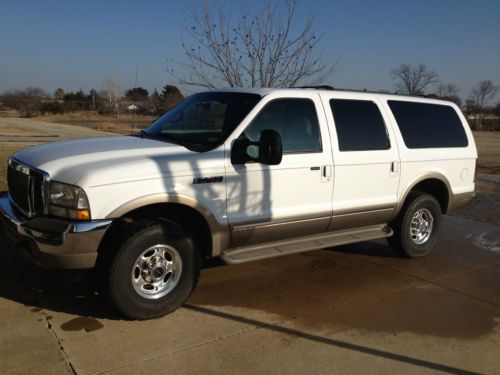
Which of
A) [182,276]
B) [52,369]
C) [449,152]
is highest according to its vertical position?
[449,152]

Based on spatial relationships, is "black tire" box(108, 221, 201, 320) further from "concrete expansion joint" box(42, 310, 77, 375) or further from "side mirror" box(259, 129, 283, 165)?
"side mirror" box(259, 129, 283, 165)

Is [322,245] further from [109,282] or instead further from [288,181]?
[109,282]

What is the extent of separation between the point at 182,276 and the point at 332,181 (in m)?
1.83

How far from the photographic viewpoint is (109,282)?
376 cm

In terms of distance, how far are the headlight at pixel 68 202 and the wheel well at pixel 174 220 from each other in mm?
304

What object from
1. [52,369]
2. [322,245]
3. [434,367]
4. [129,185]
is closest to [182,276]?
[129,185]

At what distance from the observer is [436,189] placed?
6.27 meters

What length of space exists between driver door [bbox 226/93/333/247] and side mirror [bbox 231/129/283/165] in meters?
0.06

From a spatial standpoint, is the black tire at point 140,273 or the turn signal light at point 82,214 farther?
the black tire at point 140,273

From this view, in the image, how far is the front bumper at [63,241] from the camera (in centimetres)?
355

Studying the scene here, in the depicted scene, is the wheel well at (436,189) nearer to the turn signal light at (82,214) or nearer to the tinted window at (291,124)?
the tinted window at (291,124)

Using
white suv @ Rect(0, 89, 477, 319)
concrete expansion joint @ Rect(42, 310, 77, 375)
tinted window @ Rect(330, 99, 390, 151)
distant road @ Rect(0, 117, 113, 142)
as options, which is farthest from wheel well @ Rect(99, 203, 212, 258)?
distant road @ Rect(0, 117, 113, 142)

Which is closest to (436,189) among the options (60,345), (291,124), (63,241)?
(291,124)

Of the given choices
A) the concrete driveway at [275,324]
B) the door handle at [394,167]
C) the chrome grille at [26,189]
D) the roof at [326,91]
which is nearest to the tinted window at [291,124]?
the roof at [326,91]
